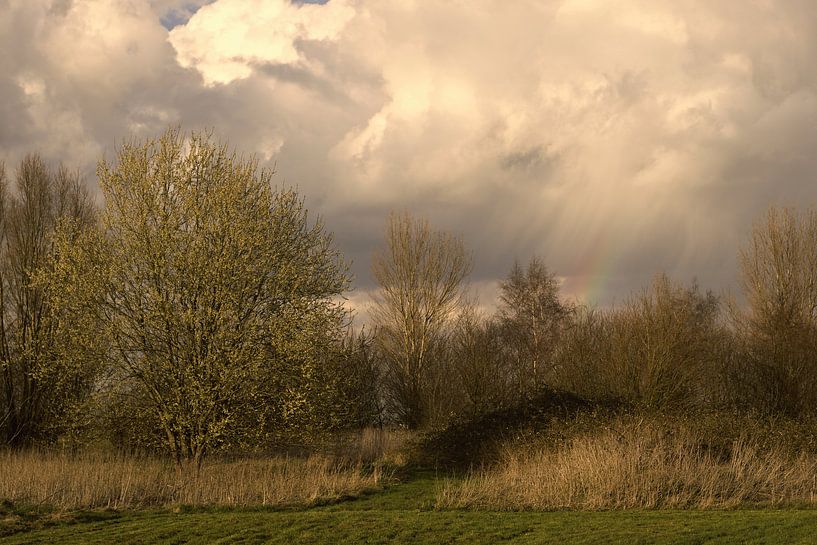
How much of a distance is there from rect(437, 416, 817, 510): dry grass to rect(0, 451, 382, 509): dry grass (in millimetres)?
3121

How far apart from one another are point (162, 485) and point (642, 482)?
10.5 meters

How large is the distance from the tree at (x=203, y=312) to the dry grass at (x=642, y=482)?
18.7 feet

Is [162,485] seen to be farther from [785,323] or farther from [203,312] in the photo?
[785,323]

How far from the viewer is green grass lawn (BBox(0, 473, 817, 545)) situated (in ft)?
37.0

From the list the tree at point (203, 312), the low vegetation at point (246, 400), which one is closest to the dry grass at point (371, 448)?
the low vegetation at point (246, 400)

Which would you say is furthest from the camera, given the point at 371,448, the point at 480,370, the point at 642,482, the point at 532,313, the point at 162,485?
the point at 532,313

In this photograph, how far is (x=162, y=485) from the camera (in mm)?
17047

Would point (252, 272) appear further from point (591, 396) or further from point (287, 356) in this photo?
point (591, 396)

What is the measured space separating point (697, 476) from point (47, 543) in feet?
41.4

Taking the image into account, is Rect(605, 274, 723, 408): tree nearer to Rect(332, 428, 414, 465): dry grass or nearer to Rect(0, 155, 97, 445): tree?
Rect(332, 428, 414, 465): dry grass

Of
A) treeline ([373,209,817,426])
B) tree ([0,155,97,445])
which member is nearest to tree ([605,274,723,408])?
treeline ([373,209,817,426])

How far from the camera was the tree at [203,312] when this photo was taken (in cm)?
1925

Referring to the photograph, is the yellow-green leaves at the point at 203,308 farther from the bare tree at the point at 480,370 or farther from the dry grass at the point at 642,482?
the bare tree at the point at 480,370

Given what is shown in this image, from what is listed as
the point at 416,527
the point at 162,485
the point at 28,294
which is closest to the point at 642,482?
the point at 416,527
